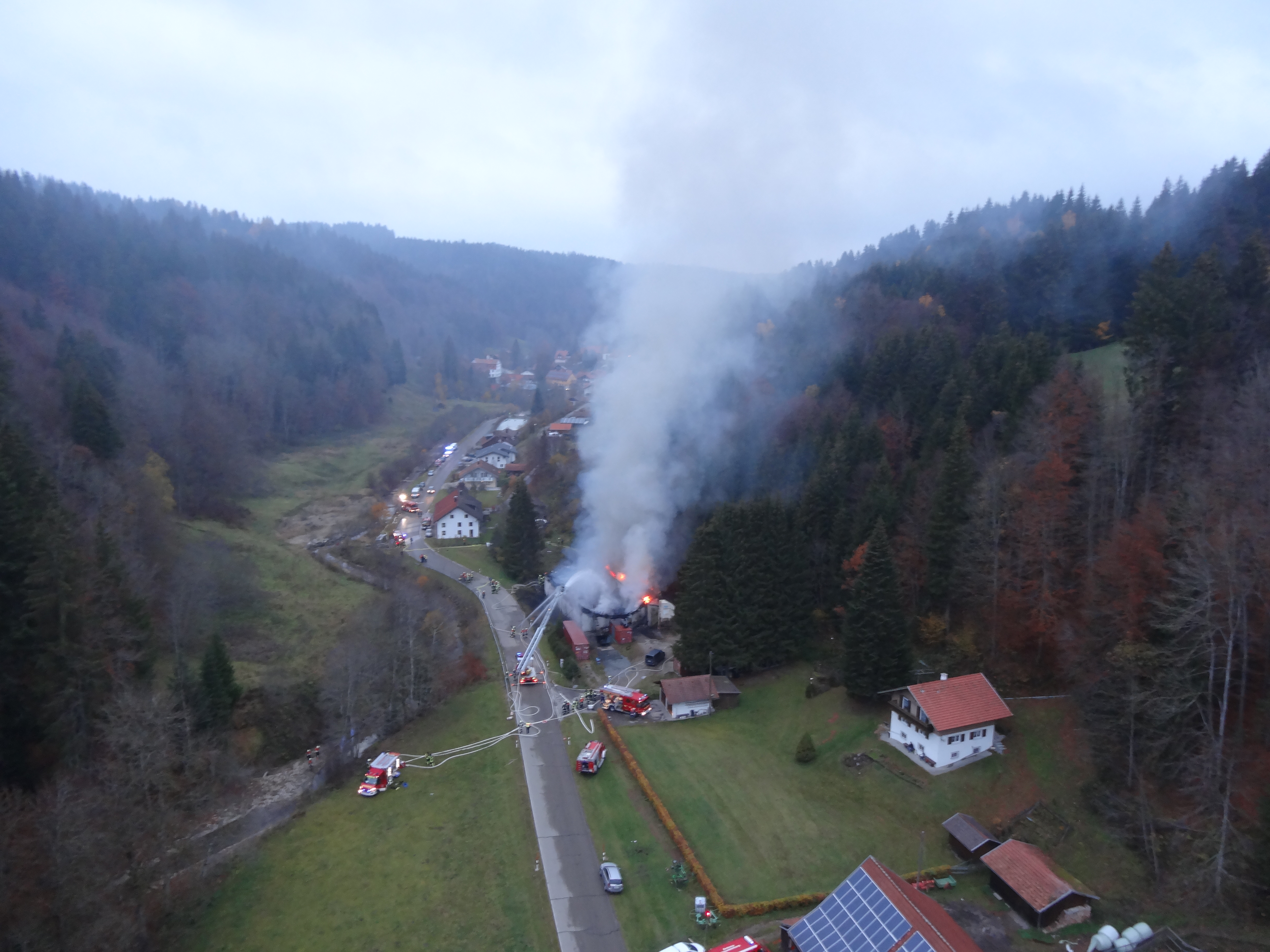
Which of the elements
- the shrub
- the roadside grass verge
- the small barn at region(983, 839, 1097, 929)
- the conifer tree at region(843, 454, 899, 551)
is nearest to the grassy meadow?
the shrub

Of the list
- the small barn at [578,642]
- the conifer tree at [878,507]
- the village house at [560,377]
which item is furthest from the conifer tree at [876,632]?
the village house at [560,377]

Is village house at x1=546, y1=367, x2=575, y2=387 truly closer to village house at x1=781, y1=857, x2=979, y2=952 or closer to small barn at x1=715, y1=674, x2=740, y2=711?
small barn at x1=715, y1=674, x2=740, y2=711

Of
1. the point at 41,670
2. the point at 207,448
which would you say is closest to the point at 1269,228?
the point at 41,670

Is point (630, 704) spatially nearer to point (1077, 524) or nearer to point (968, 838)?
point (968, 838)

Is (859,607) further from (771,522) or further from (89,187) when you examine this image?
(89,187)

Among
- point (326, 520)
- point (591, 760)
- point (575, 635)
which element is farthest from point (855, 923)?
point (326, 520)
